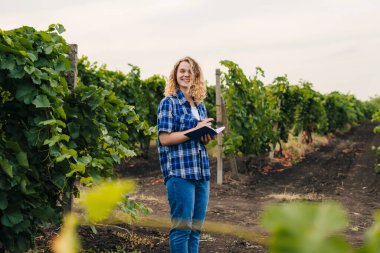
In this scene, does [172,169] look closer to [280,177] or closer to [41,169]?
[41,169]

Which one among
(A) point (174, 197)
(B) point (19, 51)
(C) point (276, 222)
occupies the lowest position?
(A) point (174, 197)

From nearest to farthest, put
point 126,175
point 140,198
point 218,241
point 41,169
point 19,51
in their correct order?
1. point 19,51
2. point 41,169
3. point 218,241
4. point 140,198
5. point 126,175

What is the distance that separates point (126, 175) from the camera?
1254cm

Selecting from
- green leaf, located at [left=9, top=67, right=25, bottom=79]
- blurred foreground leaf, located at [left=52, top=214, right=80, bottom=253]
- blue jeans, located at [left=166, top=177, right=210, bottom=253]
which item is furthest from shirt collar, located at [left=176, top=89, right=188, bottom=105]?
blurred foreground leaf, located at [left=52, top=214, right=80, bottom=253]

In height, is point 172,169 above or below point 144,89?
below

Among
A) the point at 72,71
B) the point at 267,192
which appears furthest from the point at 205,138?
the point at 267,192

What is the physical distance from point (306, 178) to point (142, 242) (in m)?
6.86

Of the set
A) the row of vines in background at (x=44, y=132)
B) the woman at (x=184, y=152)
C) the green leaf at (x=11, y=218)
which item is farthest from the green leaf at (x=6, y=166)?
the woman at (x=184, y=152)

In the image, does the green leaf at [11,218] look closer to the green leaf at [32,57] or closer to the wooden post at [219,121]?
the green leaf at [32,57]

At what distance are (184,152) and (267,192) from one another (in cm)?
628

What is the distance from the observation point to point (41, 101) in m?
3.52

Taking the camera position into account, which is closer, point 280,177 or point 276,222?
point 276,222

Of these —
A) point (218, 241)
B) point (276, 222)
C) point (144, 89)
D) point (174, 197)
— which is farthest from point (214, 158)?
point (276, 222)

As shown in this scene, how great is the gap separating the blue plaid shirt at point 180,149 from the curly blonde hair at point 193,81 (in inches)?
4.5
